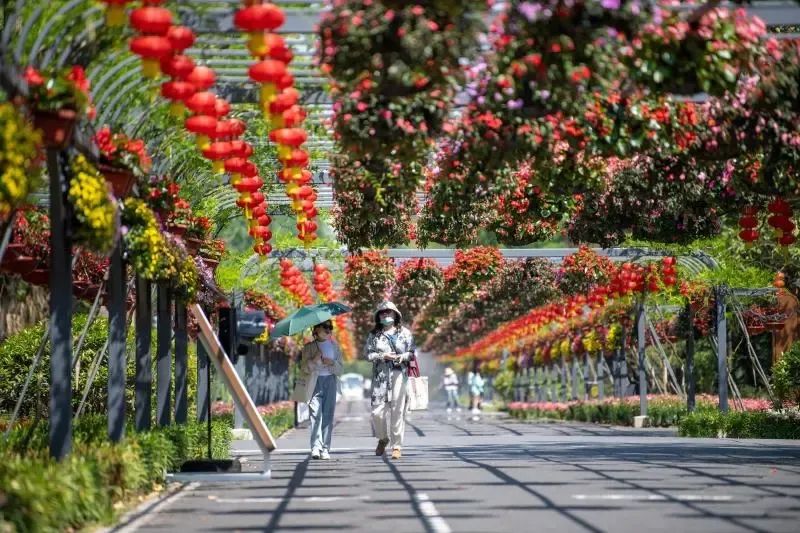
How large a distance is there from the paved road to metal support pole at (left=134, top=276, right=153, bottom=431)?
118 cm

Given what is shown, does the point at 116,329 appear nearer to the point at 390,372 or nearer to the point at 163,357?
the point at 163,357

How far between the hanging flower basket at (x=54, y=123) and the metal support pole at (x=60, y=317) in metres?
0.51

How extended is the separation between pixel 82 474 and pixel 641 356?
23483 mm

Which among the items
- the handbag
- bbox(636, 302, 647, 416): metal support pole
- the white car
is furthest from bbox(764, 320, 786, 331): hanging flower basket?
the white car

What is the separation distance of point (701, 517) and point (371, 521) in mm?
2326

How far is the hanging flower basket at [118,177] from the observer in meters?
13.1

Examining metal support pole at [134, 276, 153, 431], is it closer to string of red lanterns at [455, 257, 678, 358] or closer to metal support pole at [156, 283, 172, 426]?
metal support pole at [156, 283, 172, 426]

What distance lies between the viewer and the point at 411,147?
13.0m

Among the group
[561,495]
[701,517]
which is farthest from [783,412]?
[701,517]

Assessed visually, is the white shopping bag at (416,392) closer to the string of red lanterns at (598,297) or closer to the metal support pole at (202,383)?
the metal support pole at (202,383)

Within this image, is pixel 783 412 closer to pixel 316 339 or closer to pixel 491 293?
pixel 316 339

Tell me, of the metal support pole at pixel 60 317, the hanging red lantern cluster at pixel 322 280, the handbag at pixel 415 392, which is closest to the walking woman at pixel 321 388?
the handbag at pixel 415 392

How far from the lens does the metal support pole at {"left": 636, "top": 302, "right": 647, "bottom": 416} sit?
3241cm

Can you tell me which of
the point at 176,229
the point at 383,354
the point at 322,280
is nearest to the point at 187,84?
the point at 176,229
